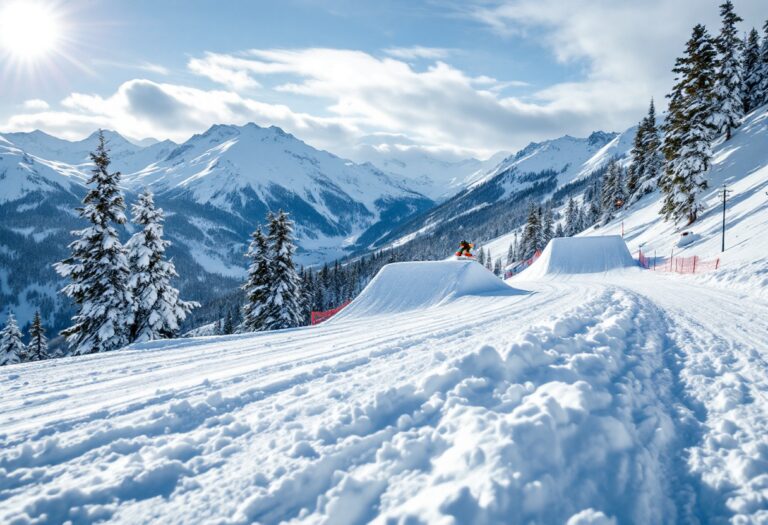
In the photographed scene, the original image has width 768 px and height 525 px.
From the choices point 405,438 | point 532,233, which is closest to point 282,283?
point 405,438

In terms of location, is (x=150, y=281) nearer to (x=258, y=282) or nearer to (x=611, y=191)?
(x=258, y=282)

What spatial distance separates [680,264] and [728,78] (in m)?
31.1

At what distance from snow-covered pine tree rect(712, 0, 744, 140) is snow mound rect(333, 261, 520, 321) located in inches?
1456

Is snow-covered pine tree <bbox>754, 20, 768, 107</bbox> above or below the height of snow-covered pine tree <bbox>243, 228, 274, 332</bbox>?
above

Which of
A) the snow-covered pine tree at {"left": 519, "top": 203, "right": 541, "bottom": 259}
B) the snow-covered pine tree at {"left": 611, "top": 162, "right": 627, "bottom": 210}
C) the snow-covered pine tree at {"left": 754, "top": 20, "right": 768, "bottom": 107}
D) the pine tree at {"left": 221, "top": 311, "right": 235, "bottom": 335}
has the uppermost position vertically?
the snow-covered pine tree at {"left": 754, "top": 20, "right": 768, "bottom": 107}

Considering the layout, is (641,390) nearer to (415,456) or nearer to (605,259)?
→ (415,456)

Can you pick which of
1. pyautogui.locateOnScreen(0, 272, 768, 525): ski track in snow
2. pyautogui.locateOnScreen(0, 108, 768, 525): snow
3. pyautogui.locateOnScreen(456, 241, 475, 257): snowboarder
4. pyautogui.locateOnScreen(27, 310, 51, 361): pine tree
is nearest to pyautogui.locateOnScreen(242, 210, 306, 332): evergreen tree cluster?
pyautogui.locateOnScreen(456, 241, 475, 257): snowboarder

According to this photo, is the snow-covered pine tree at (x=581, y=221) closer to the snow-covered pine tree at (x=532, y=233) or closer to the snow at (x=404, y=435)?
the snow-covered pine tree at (x=532, y=233)

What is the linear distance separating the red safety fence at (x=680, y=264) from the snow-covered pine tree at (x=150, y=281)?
3139cm

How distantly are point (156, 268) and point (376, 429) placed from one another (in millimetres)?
22379

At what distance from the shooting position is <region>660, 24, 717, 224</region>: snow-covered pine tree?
1331 inches

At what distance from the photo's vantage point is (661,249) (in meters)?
35.9

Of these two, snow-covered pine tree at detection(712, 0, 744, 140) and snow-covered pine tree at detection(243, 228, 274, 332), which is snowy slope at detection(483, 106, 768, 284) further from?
snow-covered pine tree at detection(243, 228, 274, 332)

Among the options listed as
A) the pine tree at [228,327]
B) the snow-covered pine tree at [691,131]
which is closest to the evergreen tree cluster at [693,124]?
the snow-covered pine tree at [691,131]
